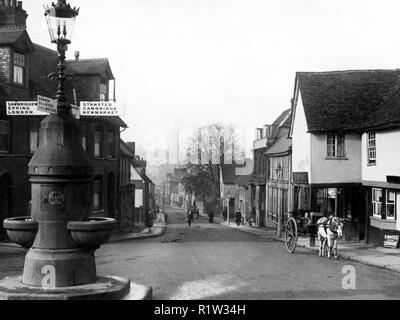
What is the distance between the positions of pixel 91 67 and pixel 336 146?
48.5 feet

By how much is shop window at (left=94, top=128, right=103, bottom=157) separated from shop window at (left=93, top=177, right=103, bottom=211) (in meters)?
1.49

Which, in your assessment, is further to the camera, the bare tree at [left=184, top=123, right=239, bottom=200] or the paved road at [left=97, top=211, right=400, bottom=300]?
the bare tree at [left=184, top=123, right=239, bottom=200]

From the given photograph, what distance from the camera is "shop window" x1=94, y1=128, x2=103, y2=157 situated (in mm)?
30475

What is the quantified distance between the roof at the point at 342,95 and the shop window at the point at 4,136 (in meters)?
14.3

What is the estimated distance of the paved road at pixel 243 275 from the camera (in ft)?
37.4

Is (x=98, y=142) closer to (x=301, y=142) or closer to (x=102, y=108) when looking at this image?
(x=301, y=142)

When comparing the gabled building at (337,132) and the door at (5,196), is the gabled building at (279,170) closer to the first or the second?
the gabled building at (337,132)

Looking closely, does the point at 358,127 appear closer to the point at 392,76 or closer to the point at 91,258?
the point at 392,76

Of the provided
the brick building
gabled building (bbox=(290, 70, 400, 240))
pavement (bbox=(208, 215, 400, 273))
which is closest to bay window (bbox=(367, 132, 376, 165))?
gabled building (bbox=(290, 70, 400, 240))

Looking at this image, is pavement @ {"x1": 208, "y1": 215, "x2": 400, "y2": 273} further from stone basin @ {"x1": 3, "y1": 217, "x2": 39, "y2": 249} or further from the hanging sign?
stone basin @ {"x1": 3, "y1": 217, "x2": 39, "y2": 249}

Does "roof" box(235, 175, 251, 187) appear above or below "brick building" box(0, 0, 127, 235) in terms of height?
below

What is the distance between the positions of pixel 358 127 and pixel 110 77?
15.1 m

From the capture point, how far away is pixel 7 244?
23.4 m

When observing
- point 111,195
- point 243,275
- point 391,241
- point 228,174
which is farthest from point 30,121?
point 228,174
